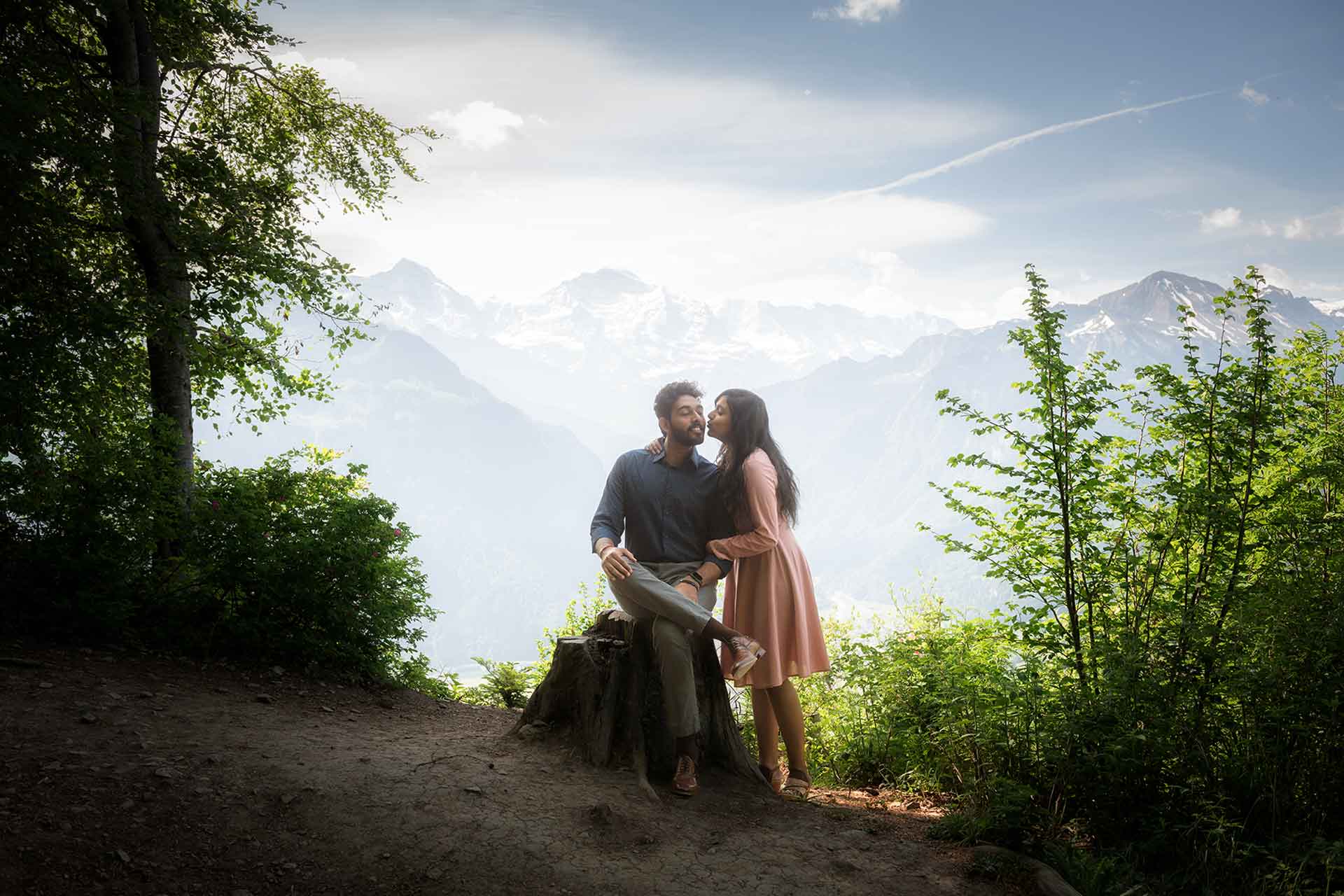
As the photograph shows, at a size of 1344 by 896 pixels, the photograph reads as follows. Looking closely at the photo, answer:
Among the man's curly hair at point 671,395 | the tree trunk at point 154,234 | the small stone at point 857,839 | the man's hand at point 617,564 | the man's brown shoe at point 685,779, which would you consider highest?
the tree trunk at point 154,234

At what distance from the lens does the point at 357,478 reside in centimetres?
874

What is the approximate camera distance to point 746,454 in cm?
570

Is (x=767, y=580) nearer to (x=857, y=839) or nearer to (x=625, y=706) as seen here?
(x=625, y=706)

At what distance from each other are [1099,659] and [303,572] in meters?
5.93

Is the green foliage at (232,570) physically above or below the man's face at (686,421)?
below

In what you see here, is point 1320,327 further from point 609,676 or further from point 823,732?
point 609,676

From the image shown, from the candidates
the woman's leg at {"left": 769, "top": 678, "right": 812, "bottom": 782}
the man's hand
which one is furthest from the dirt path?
the man's hand

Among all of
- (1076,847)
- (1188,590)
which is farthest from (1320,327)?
(1076,847)

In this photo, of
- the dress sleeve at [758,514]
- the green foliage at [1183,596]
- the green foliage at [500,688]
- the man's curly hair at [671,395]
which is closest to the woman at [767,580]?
the dress sleeve at [758,514]

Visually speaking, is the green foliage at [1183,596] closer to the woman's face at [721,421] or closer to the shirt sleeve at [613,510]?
the woman's face at [721,421]

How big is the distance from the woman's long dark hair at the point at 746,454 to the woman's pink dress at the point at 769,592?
6 centimetres

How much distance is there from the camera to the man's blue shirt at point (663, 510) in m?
5.79

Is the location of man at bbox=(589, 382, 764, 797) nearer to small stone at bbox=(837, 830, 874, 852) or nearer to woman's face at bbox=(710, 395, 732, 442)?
woman's face at bbox=(710, 395, 732, 442)

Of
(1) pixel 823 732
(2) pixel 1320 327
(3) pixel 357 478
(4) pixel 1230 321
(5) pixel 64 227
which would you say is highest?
(5) pixel 64 227
